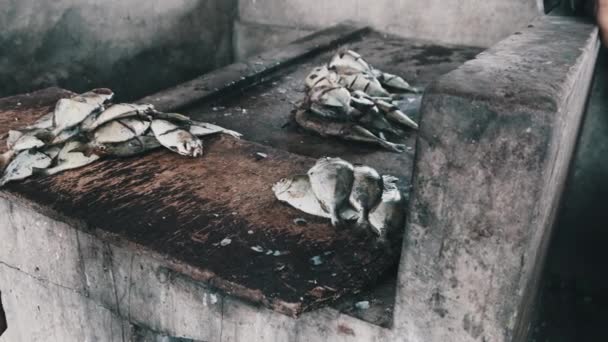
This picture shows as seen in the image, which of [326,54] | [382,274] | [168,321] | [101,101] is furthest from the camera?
[326,54]

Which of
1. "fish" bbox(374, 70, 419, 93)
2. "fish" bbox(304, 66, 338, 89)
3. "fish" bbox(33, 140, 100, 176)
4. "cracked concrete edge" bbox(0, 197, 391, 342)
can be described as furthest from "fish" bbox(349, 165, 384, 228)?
"fish" bbox(374, 70, 419, 93)

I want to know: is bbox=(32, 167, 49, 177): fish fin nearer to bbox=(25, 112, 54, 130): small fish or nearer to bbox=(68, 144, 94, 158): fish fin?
bbox=(68, 144, 94, 158): fish fin

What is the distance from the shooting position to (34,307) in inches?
151

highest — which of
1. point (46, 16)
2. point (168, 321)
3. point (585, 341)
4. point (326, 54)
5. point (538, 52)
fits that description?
point (538, 52)

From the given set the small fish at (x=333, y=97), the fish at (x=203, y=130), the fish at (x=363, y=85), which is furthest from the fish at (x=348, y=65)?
the fish at (x=203, y=130)

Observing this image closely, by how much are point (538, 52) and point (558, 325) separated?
13.3 feet

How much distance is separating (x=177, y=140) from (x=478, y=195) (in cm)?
205

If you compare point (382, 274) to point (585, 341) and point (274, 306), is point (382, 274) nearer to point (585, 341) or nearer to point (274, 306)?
point (274, 306)

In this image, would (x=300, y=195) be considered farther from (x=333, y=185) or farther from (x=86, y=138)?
(x=86, y=138)

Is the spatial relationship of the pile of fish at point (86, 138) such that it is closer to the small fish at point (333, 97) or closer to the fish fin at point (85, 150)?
the fish fin at point (85, 150)

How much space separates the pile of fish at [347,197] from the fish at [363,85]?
198cm

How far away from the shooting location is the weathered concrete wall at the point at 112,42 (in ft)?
17.4

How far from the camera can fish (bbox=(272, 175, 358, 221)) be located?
3.03 metres

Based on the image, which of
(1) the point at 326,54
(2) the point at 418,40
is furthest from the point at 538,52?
(2) the point at 418,40
